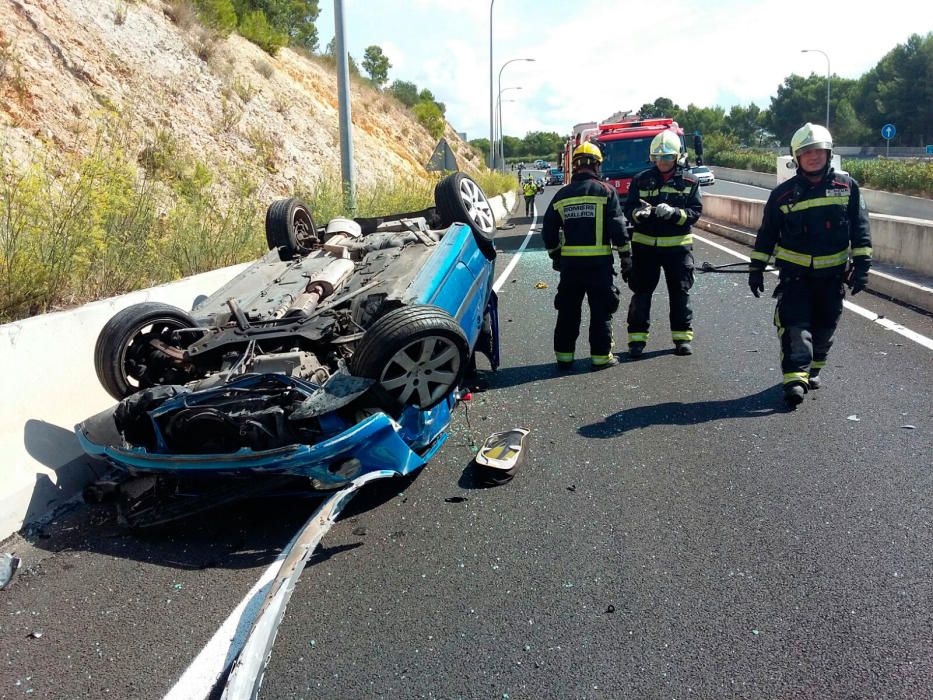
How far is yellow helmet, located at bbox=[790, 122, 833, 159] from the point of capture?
5.70 metres

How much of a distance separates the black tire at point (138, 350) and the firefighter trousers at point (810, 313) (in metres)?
4.12

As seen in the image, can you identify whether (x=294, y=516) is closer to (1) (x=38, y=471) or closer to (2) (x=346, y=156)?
(1) (x=38, y=471)

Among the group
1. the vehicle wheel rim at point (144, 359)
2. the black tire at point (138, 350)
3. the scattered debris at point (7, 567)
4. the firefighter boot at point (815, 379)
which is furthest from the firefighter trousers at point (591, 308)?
the scattered debris at point (7, 567)

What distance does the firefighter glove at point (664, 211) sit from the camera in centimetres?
718

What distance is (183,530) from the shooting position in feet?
13.8

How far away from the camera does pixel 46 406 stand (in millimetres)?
4785

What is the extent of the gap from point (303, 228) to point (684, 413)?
369 cm

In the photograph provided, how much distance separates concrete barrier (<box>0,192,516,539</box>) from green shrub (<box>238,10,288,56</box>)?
24.6 meters

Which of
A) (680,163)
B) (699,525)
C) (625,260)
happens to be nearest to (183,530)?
(699,525)

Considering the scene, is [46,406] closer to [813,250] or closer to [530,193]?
[813,250]

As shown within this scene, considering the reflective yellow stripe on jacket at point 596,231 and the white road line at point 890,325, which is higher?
the reflective yellow stripe on jacket at point 596,231

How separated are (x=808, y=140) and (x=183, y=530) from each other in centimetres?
479

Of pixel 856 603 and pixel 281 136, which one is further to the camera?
pixel 281 136

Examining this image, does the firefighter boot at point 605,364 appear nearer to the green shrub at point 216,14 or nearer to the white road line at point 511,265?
the white road line at point 511,265
